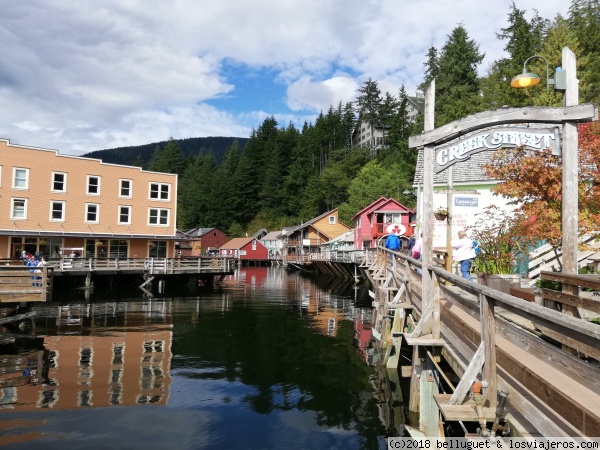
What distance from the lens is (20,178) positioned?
35719 millimetres

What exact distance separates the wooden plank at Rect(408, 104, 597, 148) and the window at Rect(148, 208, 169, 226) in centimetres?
3806

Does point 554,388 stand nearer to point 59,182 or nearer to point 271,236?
point 59,182

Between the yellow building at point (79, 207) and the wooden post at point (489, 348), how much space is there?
38.8 m

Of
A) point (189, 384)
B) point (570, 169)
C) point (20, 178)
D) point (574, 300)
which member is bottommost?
point (189, 384)

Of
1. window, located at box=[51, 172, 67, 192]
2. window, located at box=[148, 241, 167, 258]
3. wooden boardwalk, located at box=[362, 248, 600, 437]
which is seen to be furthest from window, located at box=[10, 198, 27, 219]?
wooden boardwalk, located at box=[362, 248, 600, 437]

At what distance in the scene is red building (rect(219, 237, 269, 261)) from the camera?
274 ft

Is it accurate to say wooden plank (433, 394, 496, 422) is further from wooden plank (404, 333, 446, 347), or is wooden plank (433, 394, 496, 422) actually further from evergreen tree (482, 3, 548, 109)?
evergreen tree (482, 3, 548, 109)

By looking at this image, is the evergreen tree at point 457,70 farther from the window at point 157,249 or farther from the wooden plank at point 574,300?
the wooden plank at point 574,300

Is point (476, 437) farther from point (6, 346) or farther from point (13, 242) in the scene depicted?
point (13, 242)

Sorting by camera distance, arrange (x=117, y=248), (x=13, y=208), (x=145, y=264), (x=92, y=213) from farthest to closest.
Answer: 1. (x=117, y=248)
2. (x=92, y=213)
3. (x=13, y=208)
4. (x=145, y=264)

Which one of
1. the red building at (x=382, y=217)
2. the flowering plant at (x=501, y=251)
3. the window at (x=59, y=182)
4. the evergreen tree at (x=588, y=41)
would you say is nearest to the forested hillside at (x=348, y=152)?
the evergreen tree at (x=588, y=41)

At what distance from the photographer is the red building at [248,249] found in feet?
274

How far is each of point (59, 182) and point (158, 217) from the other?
891 cm

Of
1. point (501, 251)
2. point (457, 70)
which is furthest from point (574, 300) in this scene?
point (457, 70)
